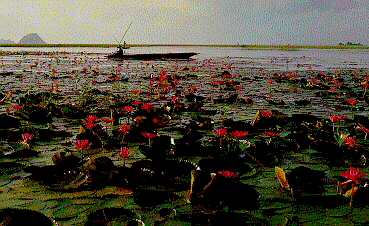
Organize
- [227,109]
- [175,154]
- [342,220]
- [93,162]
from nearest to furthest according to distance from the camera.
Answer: [342,220] → [93,162] → [175,154] → [227,109]

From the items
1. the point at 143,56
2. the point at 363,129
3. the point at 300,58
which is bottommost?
the point at 300,58

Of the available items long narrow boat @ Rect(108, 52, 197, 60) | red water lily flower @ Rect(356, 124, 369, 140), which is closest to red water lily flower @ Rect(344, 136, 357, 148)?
red water lily flower @ Rect(356, 124, 369, 140)

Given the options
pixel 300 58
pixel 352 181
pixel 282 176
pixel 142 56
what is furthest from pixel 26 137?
pixel 300 58

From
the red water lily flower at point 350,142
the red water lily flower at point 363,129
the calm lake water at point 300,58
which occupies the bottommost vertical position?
the calm lake water at point 300,58

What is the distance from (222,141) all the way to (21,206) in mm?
2518

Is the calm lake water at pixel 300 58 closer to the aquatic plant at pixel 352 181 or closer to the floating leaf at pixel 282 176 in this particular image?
the aquatic plant at pixel 352 181

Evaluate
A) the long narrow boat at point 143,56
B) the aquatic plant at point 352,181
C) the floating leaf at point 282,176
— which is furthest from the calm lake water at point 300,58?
the floating leaf at point 282,176

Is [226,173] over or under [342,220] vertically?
over

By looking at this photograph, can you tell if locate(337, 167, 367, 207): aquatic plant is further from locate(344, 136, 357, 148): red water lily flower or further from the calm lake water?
the calm lake water

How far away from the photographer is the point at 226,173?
10.9ft

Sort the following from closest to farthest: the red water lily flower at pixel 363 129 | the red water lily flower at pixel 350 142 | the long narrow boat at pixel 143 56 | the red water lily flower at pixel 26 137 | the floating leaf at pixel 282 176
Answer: the floating leaf at pixel 282 176 → the red water lily flower at pixel 350 142 → the red water lily flower at pixel 26 137 → the red water lily flower at pixel 363 129 → the long narrow boat at pixel 143 56

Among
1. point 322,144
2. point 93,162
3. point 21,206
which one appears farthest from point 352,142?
point 21,206

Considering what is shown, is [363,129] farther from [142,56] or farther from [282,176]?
[142,56]

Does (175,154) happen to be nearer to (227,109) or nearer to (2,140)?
(2,140)
